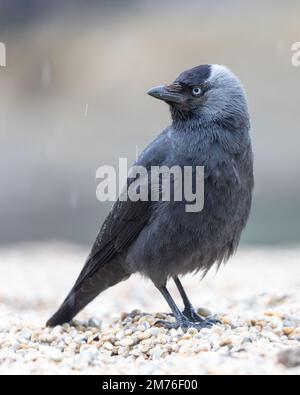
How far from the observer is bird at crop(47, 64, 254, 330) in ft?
19.5

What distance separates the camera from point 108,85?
22969 millimetres

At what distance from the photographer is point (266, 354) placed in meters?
4.85

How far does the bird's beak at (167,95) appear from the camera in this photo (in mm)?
6332

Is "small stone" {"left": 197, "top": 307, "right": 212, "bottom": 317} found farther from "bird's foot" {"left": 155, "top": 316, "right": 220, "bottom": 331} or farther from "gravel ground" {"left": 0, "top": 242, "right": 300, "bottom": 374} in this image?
"bird's foot" {"left": 155, "top": 316, "right": 220, "bottom": 331}

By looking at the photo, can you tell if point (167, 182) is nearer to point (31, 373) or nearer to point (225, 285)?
point (31, 373)

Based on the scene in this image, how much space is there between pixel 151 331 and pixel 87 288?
3.22 feet

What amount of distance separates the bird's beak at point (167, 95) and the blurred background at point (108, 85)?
9.50 metres

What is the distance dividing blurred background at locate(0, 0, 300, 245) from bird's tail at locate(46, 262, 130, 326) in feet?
29.6

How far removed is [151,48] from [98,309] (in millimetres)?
16433
